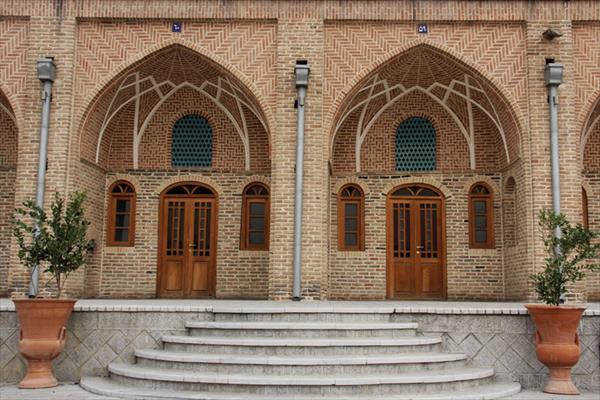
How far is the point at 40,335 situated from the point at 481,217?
8.67 metres

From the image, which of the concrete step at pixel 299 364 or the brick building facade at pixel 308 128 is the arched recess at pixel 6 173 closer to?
the brick building facade at pixel 308 128

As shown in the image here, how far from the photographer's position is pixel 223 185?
43.2ft

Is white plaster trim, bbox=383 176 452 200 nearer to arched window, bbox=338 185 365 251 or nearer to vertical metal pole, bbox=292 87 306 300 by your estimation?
arched window, bbox=338 185 365 251

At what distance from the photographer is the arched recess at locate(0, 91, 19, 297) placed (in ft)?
41.7

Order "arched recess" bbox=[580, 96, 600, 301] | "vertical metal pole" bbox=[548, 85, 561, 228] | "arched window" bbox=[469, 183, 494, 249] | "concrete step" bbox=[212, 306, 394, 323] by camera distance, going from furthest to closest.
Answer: "arched window" bbox=[469, 183, 494, 249]
"arched recess" bbox=[580, 96, 600, 301]
"vertical metal pole" bbox=[548, 85, 561, 228]
"concrete step" bbox=[212, 306, 394, 323]

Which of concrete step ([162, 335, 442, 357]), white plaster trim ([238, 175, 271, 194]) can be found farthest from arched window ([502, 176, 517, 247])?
concrete step ([162, 335, 442, 357])

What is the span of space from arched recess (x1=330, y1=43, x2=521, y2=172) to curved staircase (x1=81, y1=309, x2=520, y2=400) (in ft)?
16.0

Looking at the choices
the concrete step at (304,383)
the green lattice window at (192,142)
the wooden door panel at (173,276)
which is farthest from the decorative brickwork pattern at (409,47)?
the concrete step at (304,383)

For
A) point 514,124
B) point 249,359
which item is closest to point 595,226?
point 514,124

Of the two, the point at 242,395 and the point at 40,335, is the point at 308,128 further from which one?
the point at 242,395

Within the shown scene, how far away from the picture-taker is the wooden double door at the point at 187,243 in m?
13.1

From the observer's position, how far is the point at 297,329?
7719mm

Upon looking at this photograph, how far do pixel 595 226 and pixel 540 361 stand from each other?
6.05 meters

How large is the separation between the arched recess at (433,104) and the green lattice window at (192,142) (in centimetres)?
256
